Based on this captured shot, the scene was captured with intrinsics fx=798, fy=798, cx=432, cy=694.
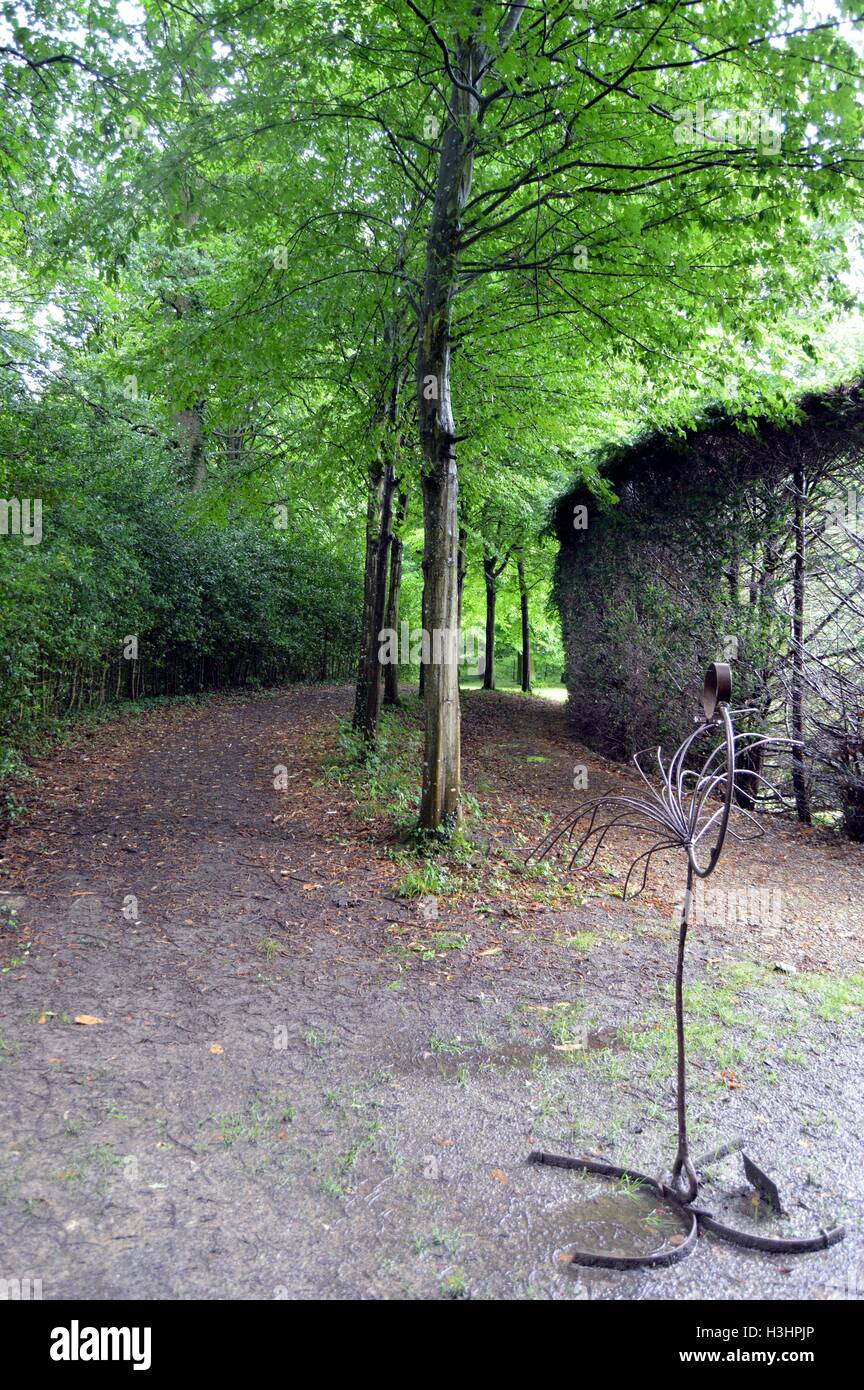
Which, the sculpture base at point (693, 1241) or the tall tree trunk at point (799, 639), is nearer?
the sculpture base at point (693, 1241)

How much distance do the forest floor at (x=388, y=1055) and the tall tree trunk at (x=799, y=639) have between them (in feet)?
1.44

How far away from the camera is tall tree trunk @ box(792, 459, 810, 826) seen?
319 inches

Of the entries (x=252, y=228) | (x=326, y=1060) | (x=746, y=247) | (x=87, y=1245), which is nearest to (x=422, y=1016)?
(x=326, y=1060)

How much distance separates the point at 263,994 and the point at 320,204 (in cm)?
618

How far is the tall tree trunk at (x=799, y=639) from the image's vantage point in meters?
8.09

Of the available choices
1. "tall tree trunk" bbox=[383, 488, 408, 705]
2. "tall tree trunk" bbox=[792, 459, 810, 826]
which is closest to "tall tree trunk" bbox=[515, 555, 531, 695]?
"tall tree trunk" bbox=[383, 488, 408, 705]

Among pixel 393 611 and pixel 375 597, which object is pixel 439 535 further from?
pixel 393 611

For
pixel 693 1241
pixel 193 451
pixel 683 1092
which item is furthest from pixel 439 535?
pixel 193 451

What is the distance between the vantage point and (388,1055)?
3881mm

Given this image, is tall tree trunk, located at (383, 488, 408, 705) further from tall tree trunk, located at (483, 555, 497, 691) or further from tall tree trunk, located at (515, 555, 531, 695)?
tall tree trunk, located at (515, 555, 531, 695)

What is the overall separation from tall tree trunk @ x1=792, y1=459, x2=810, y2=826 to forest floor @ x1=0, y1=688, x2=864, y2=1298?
440 mm

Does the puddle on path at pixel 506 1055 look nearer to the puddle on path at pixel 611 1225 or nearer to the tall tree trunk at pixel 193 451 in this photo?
the puddle on path at pixel 611 1225

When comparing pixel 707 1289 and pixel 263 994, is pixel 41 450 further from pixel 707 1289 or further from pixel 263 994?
pixel 707 1289

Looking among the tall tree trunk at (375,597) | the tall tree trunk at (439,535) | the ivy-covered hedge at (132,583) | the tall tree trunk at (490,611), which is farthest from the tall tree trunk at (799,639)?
the tall tree trunk at (490,611)
